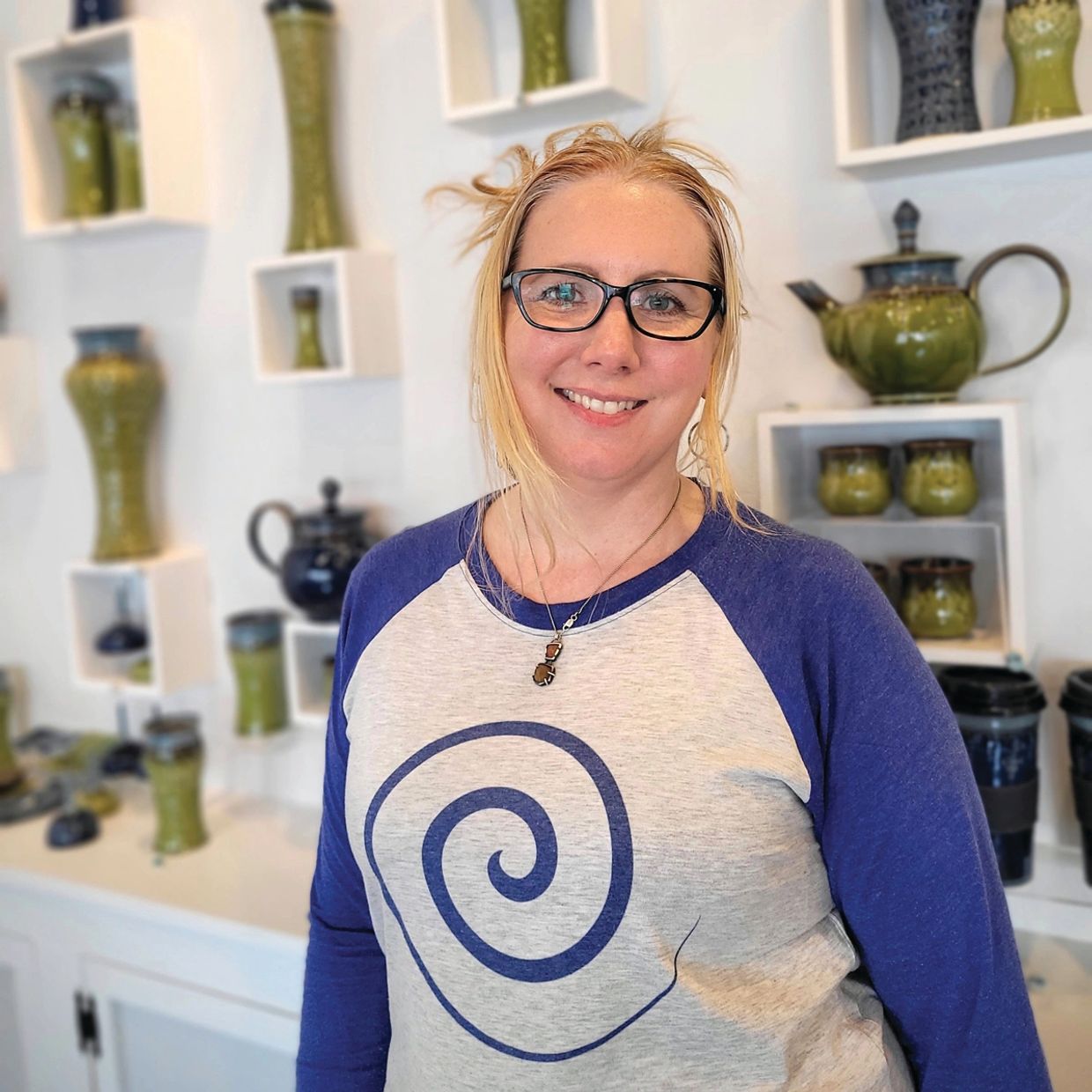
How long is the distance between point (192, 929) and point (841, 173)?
139 cm

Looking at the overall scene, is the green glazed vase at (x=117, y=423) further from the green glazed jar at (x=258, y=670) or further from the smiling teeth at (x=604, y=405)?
the smiling teeth at (x=604, y=405)

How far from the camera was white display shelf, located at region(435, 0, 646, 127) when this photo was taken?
1430 mm

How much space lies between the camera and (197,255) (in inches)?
77.5

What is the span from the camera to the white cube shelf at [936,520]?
125 cm

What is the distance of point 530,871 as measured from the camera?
857mm

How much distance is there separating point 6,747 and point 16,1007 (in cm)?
47

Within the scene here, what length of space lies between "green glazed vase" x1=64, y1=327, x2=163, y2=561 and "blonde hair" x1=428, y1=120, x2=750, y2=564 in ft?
3.89

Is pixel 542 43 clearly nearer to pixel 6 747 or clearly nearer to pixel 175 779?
pixel 175 779

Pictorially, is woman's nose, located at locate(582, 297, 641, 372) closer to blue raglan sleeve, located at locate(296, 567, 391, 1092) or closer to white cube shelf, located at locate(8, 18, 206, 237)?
blue raglan sleeve, located at locate(296, 567, 391, 1092)

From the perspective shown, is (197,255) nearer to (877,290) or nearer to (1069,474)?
(877,290)

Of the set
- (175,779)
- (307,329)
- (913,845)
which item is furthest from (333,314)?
(913,845)

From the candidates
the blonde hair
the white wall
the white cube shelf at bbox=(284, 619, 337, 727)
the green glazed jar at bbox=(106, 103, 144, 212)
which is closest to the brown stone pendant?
the blonde hair

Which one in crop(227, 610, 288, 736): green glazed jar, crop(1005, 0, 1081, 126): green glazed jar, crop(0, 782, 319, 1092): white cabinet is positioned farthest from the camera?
crop(227, 610, 288, 736): green glazed jar

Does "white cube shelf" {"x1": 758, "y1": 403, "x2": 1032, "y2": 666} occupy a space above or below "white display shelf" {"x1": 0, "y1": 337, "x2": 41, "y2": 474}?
below
